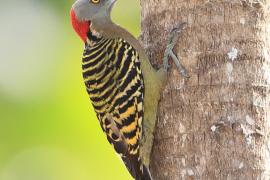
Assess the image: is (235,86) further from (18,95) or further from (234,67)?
(18,95)

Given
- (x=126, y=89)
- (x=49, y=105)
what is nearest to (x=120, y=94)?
(x=126, y=89)

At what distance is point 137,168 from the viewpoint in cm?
648

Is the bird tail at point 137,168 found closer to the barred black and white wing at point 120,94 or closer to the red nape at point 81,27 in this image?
the barred black and white wing at point 120,94

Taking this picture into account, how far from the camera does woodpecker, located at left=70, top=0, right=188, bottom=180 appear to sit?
648cm

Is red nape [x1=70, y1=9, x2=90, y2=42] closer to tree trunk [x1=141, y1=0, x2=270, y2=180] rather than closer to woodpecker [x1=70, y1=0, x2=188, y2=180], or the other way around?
woodpecker [x1=70, y1=0, x2=188, y2=180]

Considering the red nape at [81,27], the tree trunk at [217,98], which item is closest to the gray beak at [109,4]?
the red nape at [81,27]

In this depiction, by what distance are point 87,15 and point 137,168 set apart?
5.81 ft

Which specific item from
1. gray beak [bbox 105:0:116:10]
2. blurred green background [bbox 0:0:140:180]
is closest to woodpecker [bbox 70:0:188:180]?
gray beak [bbox 105:0:116:10]

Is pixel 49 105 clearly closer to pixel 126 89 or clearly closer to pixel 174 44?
pixel 126 89

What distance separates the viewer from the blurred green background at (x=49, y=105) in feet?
26.9

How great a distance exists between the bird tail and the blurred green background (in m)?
1.56

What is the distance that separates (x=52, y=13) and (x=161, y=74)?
9.73 ft

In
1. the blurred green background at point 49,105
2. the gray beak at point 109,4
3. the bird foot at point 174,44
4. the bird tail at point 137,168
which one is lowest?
the blurred green background at point 49,105

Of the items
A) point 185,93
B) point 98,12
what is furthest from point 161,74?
point 98,12
